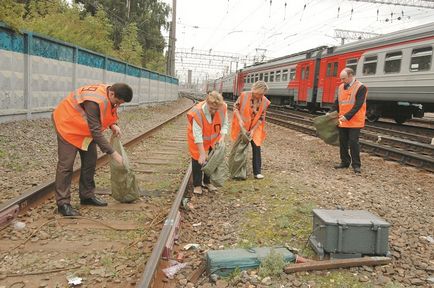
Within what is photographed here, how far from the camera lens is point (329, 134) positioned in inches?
302

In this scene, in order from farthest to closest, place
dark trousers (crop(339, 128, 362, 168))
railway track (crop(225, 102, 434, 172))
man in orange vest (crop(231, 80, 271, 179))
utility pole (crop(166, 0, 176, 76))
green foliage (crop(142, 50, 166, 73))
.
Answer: green foliage (crop(142, 50, 166, 73)), utility pole (crop(166, 0, 176, 76)), railway track (crop(225, 102, 434, 172)), dark trousers (crop(339, 128, 362, 168)), man in orange vest (crop(231, 80, 271, 179))

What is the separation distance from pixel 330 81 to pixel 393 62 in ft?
15.3

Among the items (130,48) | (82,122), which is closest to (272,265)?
(82,122)

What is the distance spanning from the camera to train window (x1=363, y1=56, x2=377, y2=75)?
14462 mm

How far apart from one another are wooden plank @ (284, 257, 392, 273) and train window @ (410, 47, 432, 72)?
987 cm

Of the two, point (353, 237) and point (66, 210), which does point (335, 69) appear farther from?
point (66, 210)

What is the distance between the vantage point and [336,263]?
11.1 ft

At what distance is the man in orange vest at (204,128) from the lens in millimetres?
5184

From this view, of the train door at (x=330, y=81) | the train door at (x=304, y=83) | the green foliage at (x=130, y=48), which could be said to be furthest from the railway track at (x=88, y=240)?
the green foliage at (x=130, y=48)

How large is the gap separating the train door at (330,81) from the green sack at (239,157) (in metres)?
12.1

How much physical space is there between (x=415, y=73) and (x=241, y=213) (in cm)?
979

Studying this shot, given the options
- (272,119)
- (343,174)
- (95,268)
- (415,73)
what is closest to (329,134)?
(343,174)

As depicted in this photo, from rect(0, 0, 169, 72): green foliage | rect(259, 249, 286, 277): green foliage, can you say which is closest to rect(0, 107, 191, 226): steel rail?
rect(259, 249, 286, 277): green foliage

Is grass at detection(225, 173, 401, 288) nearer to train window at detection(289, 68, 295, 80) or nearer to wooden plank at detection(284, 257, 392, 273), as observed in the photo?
wooden plank at detection(284, 257, 392, 273)
